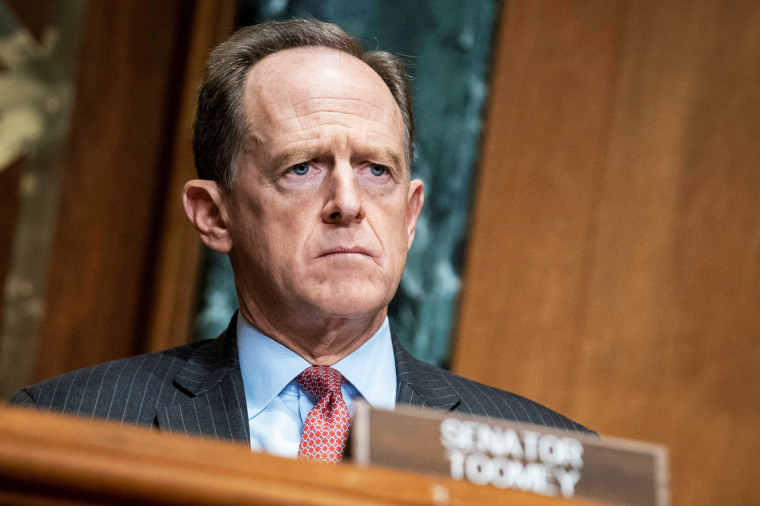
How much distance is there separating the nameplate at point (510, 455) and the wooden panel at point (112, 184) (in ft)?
6.74

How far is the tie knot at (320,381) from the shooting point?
137 cm

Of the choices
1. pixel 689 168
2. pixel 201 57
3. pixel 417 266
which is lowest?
pixel 417 266

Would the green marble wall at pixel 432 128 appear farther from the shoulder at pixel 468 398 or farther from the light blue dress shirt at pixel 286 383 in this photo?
the light blue dress shirt at pixel 286 383

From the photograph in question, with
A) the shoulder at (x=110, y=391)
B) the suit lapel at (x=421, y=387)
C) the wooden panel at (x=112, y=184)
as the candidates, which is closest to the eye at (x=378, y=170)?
the suit lapel at (x=421, y=387)

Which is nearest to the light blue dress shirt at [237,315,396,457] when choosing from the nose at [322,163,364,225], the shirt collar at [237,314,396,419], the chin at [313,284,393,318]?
the shirt collar at [237,314,396,419]

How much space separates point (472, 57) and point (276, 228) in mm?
1599

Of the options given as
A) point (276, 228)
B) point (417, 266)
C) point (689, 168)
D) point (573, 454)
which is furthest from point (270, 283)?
point (689, 168)

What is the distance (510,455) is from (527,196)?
6.88 feet

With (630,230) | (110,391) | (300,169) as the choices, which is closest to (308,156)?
(300,169)

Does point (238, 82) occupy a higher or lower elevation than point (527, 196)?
higher

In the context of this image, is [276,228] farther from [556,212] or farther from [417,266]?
[556,212]

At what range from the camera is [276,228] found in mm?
1443

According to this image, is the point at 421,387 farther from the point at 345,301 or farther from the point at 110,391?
the point at 110,391

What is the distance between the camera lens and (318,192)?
1.44 m
